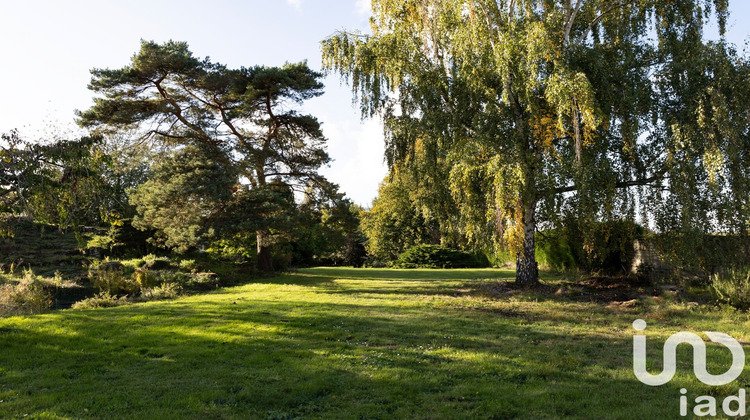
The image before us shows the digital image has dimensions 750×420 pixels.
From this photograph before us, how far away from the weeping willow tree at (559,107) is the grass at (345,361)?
3.12m

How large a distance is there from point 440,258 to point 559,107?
64.3ft

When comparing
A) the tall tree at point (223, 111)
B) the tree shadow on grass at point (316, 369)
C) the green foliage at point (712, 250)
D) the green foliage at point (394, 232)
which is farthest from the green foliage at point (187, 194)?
the green foliage at point (394, 232)

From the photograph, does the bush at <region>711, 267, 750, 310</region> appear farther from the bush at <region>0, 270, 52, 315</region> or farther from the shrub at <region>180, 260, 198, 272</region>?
the shrub at <region>180, 260, 198, 272</region>

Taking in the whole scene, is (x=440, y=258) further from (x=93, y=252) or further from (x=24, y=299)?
(x=24, y=299)

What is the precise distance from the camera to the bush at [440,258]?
29.8 metres

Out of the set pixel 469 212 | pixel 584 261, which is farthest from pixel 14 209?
pixel 584 261

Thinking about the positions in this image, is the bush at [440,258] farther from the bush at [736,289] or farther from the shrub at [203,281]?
the bush at [736,289]

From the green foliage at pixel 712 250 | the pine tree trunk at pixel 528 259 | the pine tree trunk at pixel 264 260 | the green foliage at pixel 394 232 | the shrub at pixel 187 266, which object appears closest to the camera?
the green foliage at pixel 712 250

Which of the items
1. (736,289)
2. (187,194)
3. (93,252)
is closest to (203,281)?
(187,194)

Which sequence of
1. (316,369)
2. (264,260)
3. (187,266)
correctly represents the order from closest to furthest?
(316,369) → (187,266) → (264,260)

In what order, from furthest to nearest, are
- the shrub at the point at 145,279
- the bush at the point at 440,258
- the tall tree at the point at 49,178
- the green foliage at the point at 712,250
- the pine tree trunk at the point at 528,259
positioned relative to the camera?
1. the bush at the point at 440,258
2. the shrub at the point at 145,279
3. the pine tree trunk at the point at 528,259
4. the green foliage at the point at 712,250
5. the tall tree at the point at 49,178

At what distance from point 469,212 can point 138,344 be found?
9.45m

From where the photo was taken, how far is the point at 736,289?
33.3 feet

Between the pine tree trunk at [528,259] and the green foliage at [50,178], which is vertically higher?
the green foliage at [50,178]
